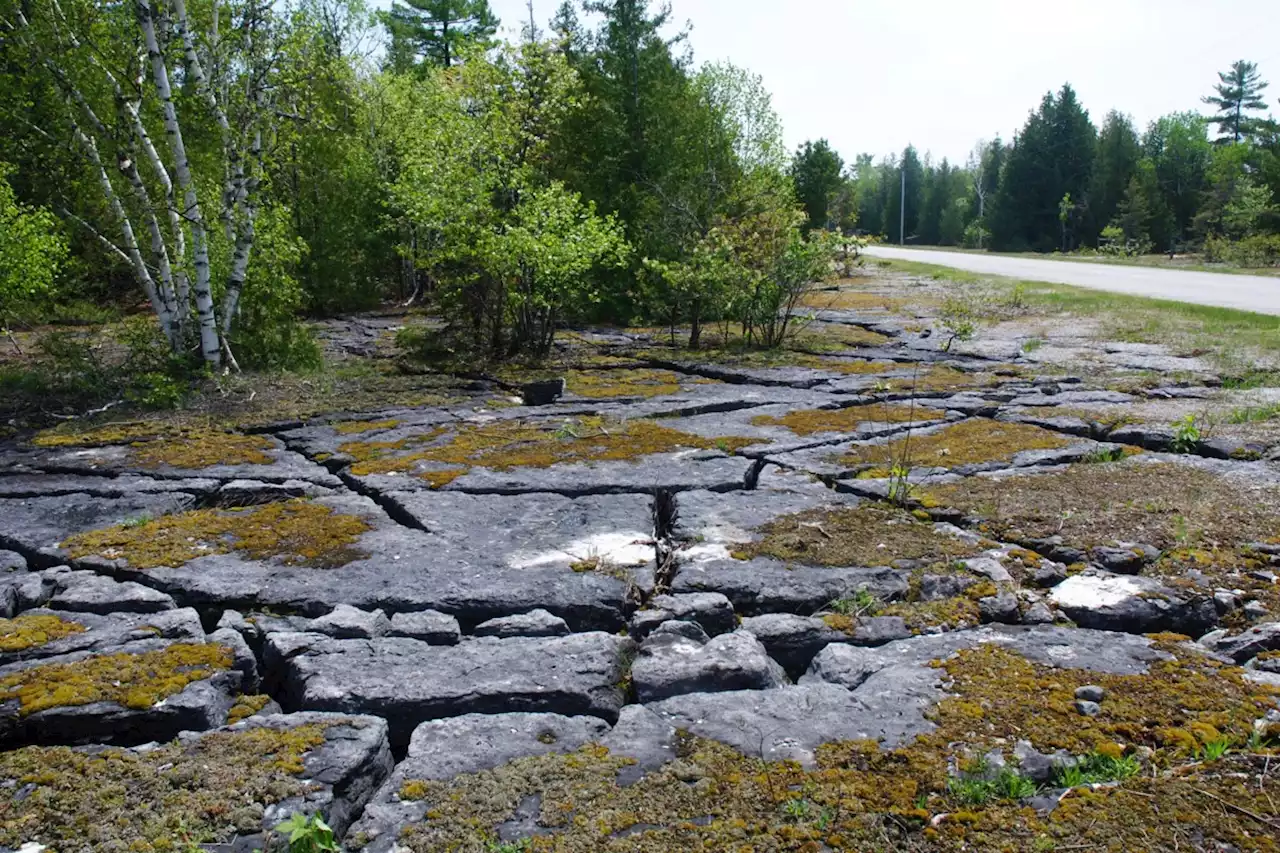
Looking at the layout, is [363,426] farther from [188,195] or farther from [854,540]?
[854,540]

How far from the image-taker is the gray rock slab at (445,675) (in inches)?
116

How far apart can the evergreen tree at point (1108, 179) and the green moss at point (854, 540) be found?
57229 mm

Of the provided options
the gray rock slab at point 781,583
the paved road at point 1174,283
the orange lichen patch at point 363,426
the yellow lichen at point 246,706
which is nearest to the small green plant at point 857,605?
the gray rock slab at point 781,583

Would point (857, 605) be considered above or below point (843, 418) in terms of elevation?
below

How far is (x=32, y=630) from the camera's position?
3387 millimetres

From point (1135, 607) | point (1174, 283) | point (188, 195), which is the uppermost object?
point (188, 195)

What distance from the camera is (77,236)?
1686 cm

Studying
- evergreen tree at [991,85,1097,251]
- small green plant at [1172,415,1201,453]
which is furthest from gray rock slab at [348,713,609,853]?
evergreen tree at [991,85,1097,251]

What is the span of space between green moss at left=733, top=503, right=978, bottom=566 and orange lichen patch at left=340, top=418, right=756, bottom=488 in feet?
5.28

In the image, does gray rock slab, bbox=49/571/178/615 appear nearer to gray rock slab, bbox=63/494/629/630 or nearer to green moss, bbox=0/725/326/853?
gray rock slab, bbox=63/494/629/630

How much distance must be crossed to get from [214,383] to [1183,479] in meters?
8.49

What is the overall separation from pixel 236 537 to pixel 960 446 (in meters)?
4.50

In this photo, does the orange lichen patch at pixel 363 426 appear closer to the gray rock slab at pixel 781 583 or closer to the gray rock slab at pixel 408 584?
the gray rock slab at pixel 408 584

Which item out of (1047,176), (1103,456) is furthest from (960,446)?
(1047,176)
